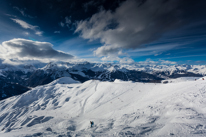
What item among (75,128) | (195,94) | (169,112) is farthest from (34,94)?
(195,94)

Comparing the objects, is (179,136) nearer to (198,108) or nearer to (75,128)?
(198,108)

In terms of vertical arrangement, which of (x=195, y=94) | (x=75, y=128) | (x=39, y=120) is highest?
(x=195, y=94)

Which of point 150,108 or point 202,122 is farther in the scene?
point 150,108

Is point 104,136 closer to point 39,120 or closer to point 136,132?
point 136,132

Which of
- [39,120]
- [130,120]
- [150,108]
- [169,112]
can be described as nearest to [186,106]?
[169,112]

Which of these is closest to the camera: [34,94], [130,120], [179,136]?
[179,136]

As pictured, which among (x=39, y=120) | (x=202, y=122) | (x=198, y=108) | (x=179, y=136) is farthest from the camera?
(x=39, y=120)

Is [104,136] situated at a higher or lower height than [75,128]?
higher

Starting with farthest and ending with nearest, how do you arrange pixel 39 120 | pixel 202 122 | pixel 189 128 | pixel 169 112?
pixel 39 120 → pixel 169 112 → pixel 202 122 → pixel 189 128

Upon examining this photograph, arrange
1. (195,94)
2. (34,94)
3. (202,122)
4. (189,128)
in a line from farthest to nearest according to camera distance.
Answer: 1. (34,94)
2. (195,94)
3. (202,122)
4. (189,128)

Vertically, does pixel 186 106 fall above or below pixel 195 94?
below
